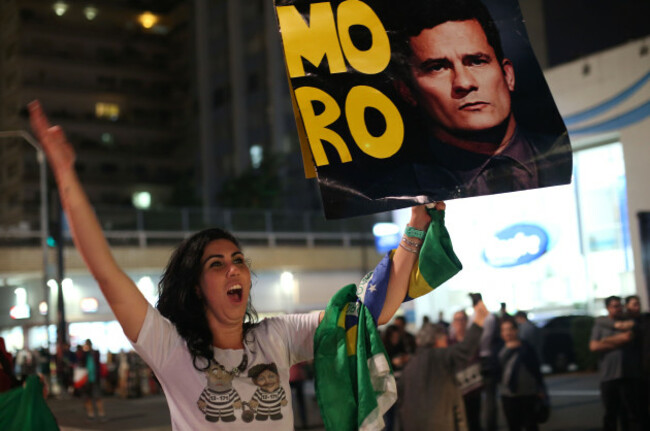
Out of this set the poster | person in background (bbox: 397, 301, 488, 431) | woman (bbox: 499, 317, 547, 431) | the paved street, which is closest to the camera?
the poster

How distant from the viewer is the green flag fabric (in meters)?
4.99

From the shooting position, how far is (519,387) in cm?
1059

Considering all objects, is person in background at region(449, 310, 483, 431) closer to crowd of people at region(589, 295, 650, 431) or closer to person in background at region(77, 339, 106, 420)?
crowd of people at region(589, 295, 650, 431)

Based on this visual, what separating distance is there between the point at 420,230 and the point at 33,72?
2743 inches

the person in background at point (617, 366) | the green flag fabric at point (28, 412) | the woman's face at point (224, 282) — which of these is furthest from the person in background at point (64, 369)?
the woman's face at point (224, 282)

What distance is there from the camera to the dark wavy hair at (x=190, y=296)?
328 centimetres

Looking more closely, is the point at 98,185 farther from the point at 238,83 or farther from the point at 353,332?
the point at 353,332

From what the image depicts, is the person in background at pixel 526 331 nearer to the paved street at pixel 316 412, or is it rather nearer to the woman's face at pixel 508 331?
the woman's face at pixel 508 331

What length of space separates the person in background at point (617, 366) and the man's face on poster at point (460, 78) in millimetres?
7563

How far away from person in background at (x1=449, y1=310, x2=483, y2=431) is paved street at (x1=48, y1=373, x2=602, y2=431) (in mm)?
2014

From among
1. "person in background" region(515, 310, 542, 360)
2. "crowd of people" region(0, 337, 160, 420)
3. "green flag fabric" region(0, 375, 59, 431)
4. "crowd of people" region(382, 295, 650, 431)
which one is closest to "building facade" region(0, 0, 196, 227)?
"crowd of people" region(0, 337, 160, 420)

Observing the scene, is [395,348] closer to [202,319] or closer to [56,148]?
[202,319]

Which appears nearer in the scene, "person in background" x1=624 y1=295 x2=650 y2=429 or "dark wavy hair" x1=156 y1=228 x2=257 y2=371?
"dark wavy hair" x1=156 y1=228 x2=257 y2=371

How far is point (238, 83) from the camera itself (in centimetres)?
6250
